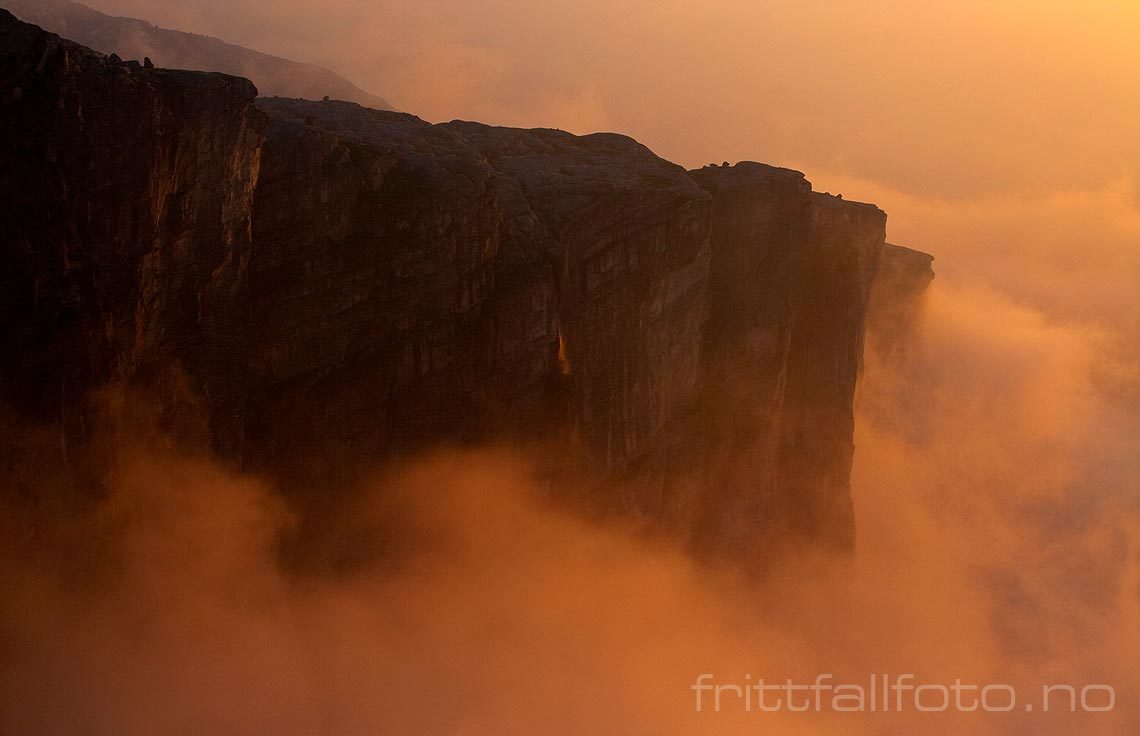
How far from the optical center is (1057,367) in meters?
158

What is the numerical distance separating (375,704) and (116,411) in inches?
939

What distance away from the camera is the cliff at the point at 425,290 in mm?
38500

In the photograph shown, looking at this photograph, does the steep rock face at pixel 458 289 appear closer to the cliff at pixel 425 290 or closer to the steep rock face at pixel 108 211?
the cliff at pixel 425 290

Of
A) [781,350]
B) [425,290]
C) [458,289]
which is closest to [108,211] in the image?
[425,290]

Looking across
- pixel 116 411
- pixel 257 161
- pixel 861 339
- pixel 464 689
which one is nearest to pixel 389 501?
pixel 464 689

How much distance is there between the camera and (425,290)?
51.1m

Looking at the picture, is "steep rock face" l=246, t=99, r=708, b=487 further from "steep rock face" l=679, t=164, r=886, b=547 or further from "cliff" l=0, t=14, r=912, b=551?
"steep rock face" l=679, t=164, r=886, b=547

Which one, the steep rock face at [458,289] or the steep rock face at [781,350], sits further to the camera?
the steep rock face at [781,350]

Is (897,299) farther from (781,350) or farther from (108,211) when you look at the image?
(108,211)

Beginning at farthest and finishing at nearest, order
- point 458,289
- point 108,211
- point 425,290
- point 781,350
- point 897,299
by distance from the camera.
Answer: point 897,299, point 781,350, point 458,289, point 425,290, point 108,211

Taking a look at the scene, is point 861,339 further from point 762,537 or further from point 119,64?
point 119,64

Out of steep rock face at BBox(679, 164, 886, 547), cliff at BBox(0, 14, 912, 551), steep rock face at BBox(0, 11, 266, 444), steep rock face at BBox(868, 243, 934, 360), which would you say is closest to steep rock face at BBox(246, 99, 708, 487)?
cliff at BBox(0, 14, 912, 551)

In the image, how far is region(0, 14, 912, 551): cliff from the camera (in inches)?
1516

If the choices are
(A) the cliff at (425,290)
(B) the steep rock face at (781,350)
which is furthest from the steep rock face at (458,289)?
(B) the steep rock face at (781,350)
